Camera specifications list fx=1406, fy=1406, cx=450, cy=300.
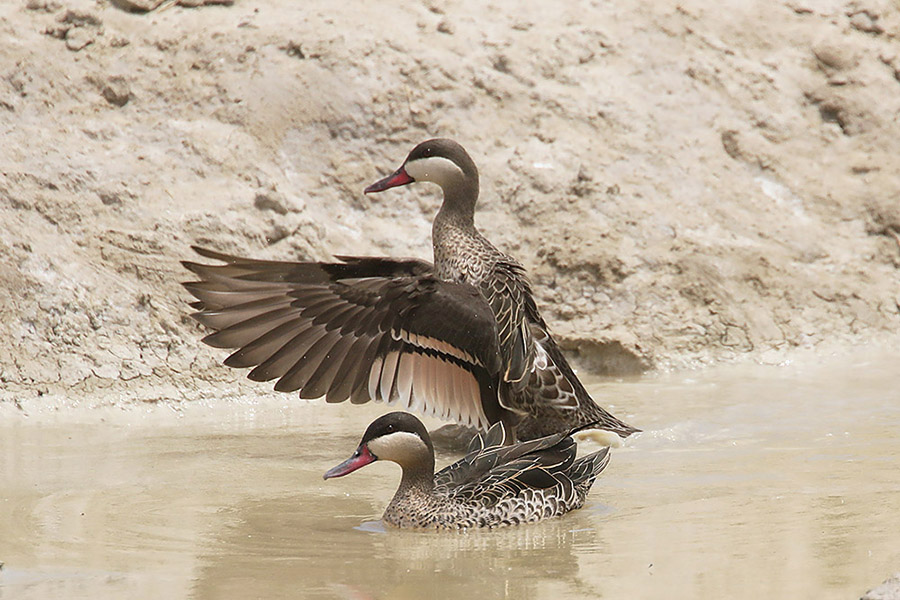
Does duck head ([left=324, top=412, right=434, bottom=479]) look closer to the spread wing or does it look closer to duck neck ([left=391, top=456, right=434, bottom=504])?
duck neck ([left=391, top=456, right=434, bottom=504])

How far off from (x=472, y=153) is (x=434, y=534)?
421 cm

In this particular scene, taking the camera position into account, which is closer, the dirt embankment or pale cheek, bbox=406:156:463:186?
pale cheek, bbox=406:156:463:186

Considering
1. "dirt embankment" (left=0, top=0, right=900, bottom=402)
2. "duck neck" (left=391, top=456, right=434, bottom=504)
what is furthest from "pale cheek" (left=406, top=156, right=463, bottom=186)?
"duck neck" (left=391, top=456, right=434, bottom=504)

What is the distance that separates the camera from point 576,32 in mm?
10328

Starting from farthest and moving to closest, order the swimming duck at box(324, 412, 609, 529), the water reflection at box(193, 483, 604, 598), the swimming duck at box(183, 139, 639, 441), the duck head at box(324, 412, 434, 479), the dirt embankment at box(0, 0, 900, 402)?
1. the dirt embankment at box(0, 0, 900, 402)
2. the swimming duck at box(183, 139, 639, 441)
3. the duck head at box(324, 412, 434, 479)
4. the swimming duck at box(324, 412, 609, 529)
5. the water reflection at box(193, 483, 604, 598)

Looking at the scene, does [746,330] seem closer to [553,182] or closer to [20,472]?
[553,182]

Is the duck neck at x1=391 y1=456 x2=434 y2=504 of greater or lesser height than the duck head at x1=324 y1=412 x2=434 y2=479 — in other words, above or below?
below

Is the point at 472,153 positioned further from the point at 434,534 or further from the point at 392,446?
the point at 434,534

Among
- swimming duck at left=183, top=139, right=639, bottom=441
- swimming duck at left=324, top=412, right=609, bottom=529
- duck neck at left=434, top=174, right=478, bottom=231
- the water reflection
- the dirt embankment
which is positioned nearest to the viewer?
the water reflection

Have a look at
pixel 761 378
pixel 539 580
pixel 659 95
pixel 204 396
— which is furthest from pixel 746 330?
pixel 539 580

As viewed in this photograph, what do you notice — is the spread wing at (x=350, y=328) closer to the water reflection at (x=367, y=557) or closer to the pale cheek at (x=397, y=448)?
the pale cheek at (x=397, y=448)

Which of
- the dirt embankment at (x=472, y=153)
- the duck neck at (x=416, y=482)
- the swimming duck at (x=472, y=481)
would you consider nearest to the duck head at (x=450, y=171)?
the dirt embankment at (x=472, y=153)

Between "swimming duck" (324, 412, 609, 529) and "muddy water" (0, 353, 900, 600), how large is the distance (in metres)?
0.10

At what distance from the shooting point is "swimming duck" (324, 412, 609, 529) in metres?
5.81
